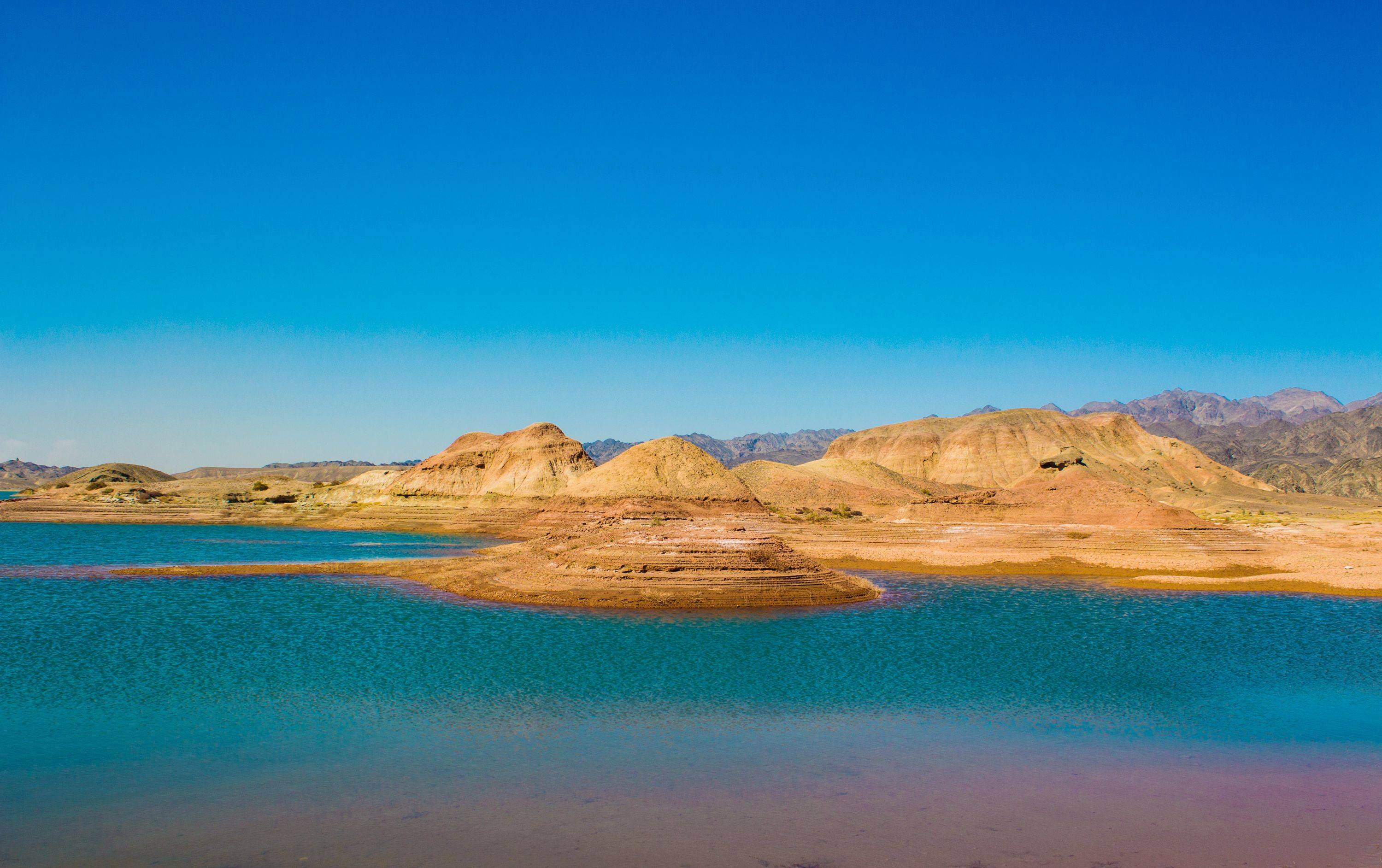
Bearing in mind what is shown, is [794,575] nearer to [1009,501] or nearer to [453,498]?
[1009,501]

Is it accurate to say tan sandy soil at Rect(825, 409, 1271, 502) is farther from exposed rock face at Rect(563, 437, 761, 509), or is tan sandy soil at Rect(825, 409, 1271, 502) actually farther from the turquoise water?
the turquoise water

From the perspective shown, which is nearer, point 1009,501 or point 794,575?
point 794,575

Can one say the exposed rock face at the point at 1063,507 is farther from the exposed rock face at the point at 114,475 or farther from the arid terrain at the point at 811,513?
the exposed rock face at the point at 114,475

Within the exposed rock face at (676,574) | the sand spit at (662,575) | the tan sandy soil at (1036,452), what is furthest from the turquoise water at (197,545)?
the tan sandy soil at (1036,452)

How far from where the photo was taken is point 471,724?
2272 cm

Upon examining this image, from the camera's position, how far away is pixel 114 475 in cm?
17675

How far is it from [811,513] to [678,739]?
3305 inches

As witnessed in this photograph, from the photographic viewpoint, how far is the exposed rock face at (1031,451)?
157m

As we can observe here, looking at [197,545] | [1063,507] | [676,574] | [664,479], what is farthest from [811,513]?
[197,545]

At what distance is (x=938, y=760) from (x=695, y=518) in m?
65.5

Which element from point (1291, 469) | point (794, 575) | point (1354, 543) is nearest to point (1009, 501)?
point (1354, 543)

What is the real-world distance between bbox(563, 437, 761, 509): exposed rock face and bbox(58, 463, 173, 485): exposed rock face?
4494 inches

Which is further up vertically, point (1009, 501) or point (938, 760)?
point (1009, 501)

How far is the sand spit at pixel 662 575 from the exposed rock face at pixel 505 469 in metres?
64.5
